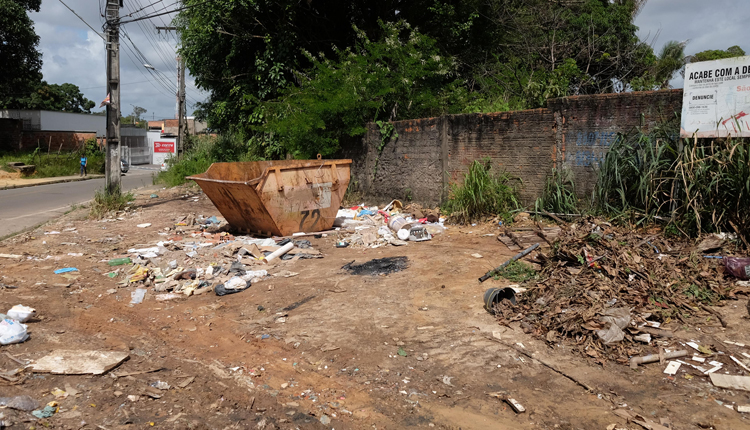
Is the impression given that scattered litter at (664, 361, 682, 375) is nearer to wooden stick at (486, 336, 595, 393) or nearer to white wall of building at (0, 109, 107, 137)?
wooden stick at (486, 336, 595, 393)

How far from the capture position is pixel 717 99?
614 centimetres

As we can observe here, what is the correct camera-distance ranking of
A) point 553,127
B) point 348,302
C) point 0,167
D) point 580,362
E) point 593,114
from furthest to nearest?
point 0,167 → point 553,127 → point 593,114 → point 348,302 → point 580,362

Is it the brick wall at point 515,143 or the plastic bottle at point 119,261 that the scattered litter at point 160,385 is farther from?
the brick wall at point 515,143

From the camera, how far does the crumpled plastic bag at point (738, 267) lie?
196 inches

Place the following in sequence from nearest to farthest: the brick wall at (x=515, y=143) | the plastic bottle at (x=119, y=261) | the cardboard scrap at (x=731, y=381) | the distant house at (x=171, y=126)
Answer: the cardboard scrap at (x=731, y=381), the plastic bottle at (x=119, y=261), the brick wall at (x=515, y=143), the distant house at (x=171, y=126)

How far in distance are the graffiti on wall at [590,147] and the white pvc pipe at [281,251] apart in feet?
14.8

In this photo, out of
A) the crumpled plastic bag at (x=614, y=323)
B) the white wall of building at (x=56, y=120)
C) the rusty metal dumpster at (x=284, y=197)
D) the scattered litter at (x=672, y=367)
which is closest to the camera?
the scattered litter at (x=672, y=367)

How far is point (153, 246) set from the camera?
8.00 m

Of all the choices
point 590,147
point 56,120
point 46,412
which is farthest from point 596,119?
point 56,120

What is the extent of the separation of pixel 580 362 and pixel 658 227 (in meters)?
3.50

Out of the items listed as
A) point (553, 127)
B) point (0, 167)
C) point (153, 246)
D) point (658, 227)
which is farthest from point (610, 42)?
point (0, 167)

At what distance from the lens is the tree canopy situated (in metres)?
12.0

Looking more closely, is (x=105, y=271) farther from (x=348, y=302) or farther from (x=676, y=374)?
(x=676, y=374)

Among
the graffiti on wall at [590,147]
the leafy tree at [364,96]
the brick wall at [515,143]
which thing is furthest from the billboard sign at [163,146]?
the graffiti on wall at [590,147]
